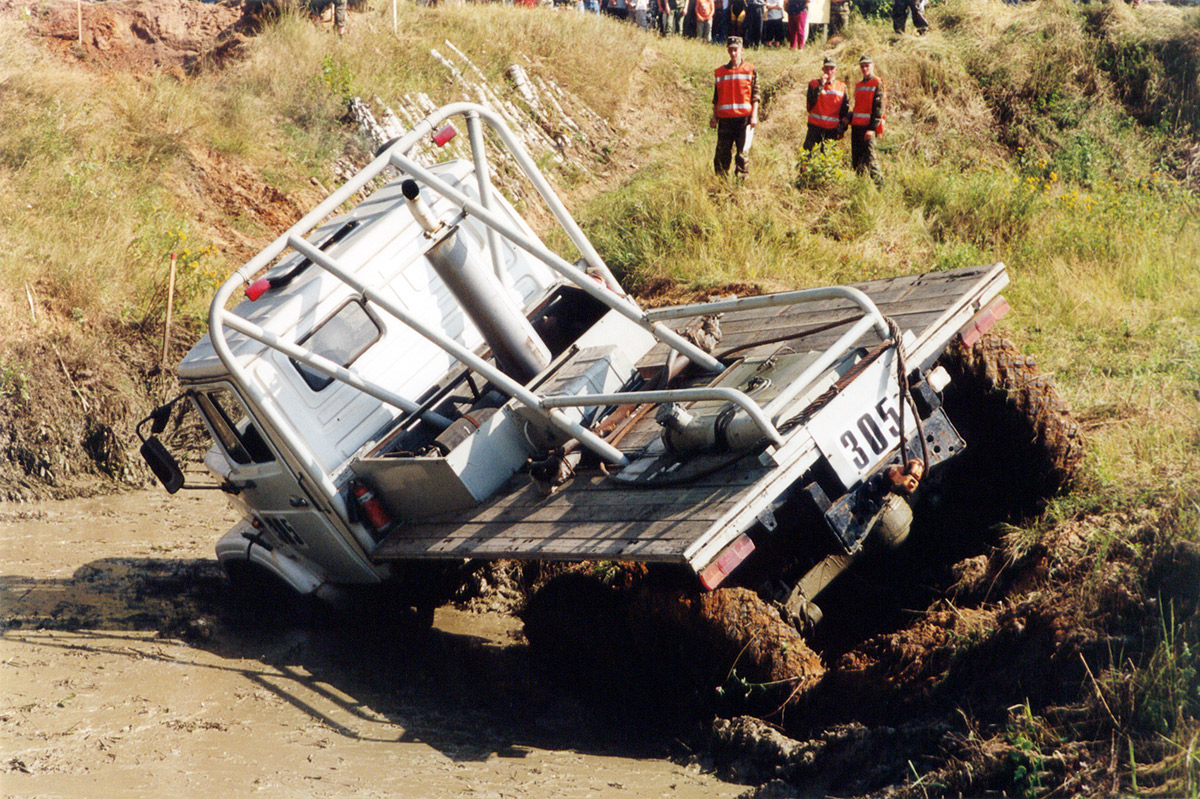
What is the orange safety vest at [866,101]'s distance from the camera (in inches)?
435

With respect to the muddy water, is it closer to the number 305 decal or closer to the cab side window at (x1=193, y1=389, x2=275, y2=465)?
the cab side window at (x1=193, y1=389, x2=275, y2=465)

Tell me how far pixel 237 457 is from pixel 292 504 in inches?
18.4

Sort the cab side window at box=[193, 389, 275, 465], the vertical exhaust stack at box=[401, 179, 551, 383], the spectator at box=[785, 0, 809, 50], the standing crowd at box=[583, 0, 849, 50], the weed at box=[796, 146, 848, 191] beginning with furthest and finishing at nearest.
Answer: the standing crowd at box=[583, 0, 849, 50]
the spectator at box=[785, 0, 809, 50]
the weed at box=[796, 146, 848, 191]
the cab side window at box=[193, 389, 275, 465]
the vertical exhaust stack at box=[401, 179, 551, 383]

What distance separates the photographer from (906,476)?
446 cm

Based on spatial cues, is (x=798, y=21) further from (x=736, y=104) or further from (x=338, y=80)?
(x=338, y=80)

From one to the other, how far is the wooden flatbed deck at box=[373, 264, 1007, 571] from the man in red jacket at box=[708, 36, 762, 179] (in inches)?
224

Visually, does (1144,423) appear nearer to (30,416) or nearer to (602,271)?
(602,271)

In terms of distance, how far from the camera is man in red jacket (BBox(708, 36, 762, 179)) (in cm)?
1115

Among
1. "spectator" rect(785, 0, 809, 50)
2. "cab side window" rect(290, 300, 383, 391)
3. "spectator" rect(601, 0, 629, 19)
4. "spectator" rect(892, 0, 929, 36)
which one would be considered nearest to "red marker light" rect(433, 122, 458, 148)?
"cab side window" rect(290, 300, 383, 391)

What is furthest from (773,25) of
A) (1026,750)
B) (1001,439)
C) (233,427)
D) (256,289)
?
(1026,750)

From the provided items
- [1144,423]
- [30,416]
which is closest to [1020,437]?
[1144,423]

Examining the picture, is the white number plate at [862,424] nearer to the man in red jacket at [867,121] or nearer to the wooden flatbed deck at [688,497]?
the wooden flatbed deck at [688,497]

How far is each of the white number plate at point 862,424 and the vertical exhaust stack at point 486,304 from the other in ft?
5.90

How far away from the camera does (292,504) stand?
234 inches
